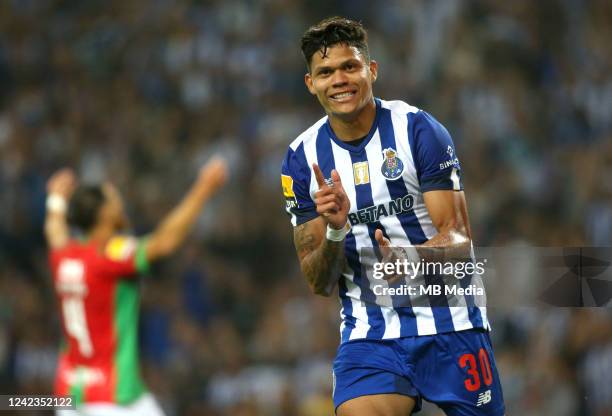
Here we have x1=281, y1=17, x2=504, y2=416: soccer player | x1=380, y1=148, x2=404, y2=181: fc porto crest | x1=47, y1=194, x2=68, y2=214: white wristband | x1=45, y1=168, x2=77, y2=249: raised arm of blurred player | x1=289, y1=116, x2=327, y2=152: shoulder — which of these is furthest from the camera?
x1=47, y1=194, x2=68, y2=214: white wristband

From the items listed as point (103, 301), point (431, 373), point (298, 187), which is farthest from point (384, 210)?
point (103, 301)

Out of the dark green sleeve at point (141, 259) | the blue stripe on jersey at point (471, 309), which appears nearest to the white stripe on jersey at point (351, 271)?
the blue stripe on jersey at point (471, 309)

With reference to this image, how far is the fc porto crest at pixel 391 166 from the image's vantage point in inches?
177

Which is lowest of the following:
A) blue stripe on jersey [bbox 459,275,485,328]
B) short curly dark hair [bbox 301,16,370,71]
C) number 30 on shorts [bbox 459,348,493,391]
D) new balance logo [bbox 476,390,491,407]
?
new balance logo [bbox 476,390,491,407]

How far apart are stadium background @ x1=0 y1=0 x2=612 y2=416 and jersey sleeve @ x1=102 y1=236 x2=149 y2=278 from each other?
3.36m

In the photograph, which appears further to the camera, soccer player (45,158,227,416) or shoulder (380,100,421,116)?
soccer player (45,158,227,416)

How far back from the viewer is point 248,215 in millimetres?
10797

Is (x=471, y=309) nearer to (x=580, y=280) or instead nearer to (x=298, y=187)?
(x=580, y=280)

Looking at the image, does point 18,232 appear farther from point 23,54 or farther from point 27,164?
point 23,54

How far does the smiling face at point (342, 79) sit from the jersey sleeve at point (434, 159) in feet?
0.93

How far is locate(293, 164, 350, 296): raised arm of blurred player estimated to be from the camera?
13.7 feet

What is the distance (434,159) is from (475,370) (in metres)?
0.87

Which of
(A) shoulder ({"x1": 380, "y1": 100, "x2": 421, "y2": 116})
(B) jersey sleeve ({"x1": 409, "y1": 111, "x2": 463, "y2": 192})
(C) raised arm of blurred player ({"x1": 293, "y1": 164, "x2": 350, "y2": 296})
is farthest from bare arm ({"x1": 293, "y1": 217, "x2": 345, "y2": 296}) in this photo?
(A) shoulder ({"x1": 380, "y1": 100, "x2": 421, "y2": 116})

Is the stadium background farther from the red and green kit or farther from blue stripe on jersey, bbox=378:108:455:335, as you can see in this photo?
blue stripe on jersey, bbox=378:108:455:335
